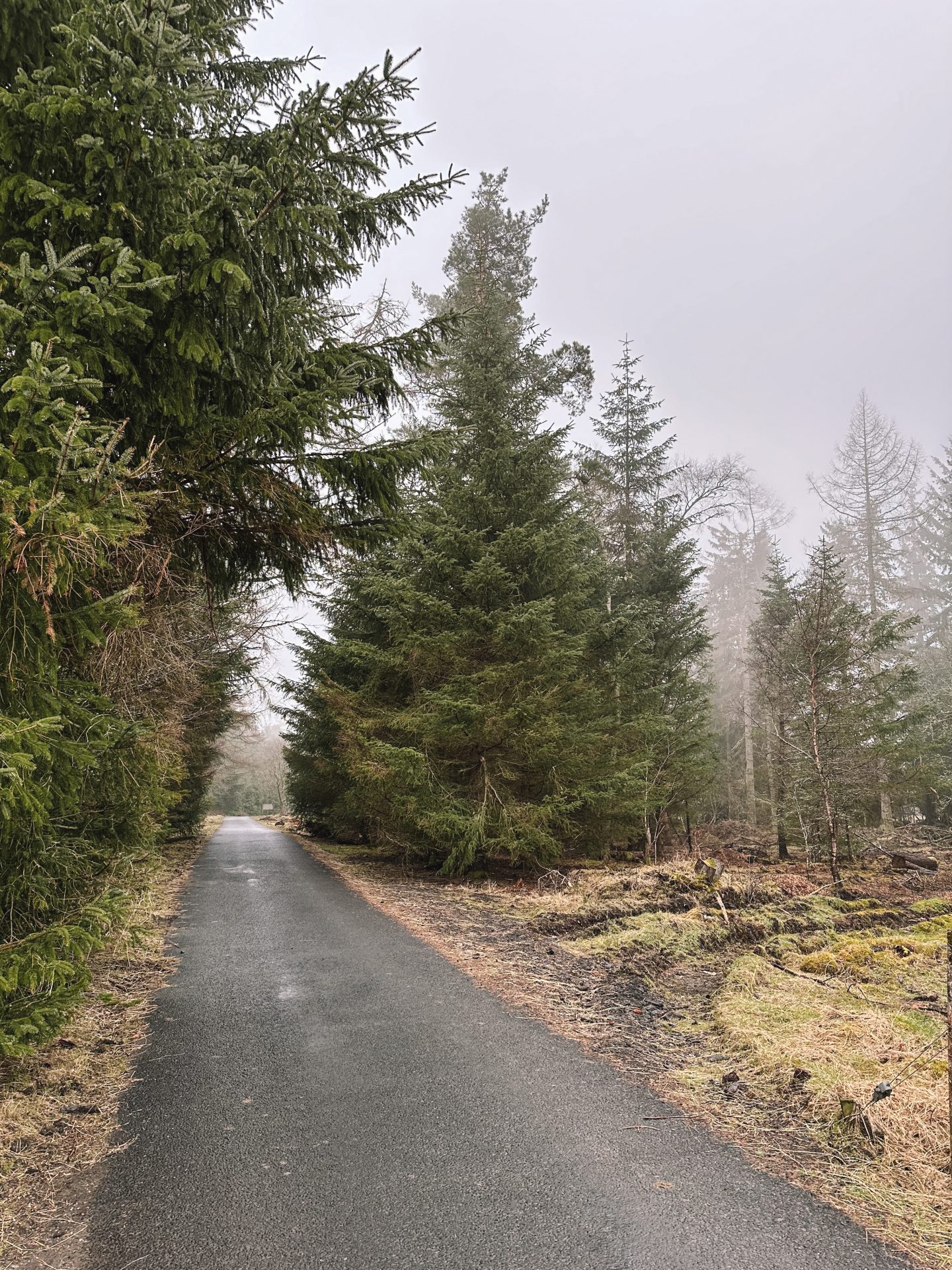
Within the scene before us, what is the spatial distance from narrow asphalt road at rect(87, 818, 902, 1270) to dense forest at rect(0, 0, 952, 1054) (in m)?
1.11

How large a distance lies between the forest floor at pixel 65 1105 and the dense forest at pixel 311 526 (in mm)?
656

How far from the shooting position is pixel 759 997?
4992 millimetres

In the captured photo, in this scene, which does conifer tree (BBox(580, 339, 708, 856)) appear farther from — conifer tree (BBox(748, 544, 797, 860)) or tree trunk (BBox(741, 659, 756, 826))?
tree trunk (BBox(741, 659, 756, 826))

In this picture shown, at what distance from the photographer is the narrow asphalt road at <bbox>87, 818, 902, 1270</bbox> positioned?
2346 mm

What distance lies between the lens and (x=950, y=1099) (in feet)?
→ 9.26

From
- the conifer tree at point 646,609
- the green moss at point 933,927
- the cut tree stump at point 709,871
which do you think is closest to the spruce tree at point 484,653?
the conifer tree at point 646,609

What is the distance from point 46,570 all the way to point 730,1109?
4365 millimetres

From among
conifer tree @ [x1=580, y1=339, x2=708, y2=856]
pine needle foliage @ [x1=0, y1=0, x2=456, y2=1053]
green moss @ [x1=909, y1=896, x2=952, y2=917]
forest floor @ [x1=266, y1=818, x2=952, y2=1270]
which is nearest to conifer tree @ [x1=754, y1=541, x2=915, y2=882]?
green moss @ [x1=909, y1=896, x2=952, y2=917]

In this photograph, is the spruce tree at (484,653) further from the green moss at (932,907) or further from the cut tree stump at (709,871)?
the green moss at (932,907)

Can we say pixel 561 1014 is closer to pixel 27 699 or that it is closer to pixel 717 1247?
pixel 717 1247

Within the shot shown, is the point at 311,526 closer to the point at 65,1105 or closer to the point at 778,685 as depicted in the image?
the point at 65,1105

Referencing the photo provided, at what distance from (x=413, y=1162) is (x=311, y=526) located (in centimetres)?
346

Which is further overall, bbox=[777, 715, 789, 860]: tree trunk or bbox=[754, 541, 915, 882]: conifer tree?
bbox=[777, 715, 789, 860]: tree trunk

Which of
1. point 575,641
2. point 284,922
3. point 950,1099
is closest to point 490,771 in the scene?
point 575,641
